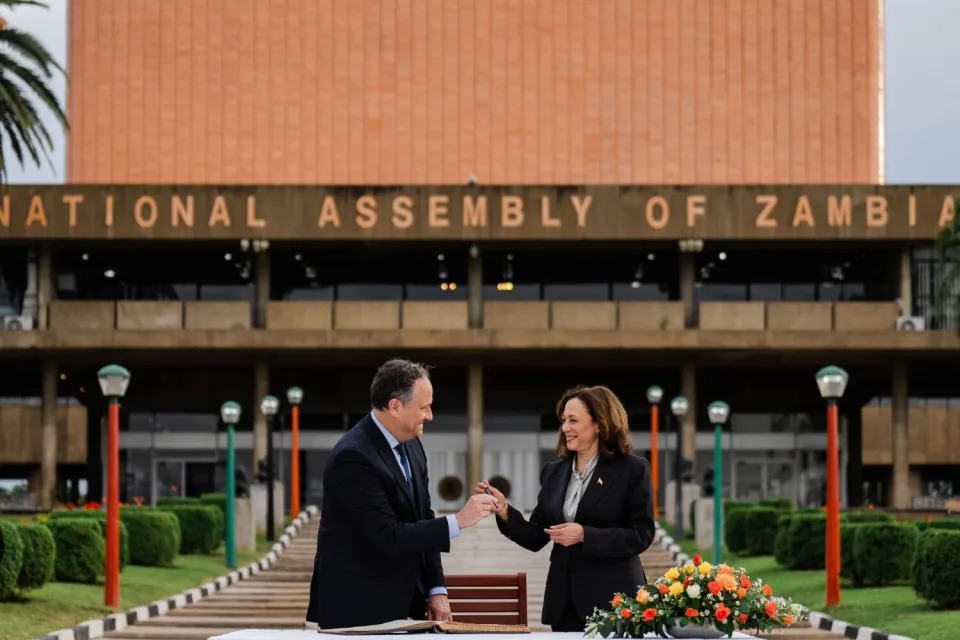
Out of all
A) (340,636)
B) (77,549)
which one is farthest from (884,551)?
(340,636)

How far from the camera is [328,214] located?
49.2 metres

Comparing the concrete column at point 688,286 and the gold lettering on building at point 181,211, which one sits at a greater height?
the gold lettering on building at point 181,211

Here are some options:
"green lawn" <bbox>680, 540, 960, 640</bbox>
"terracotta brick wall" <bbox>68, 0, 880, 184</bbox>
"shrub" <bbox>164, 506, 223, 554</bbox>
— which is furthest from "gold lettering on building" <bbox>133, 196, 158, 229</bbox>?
"green lawn" <bbox>680, 540, 960, 640</bbox>

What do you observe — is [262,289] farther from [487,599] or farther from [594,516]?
[594,516]

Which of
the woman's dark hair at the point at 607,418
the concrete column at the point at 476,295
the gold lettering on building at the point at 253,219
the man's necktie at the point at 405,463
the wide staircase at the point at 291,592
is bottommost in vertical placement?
the wide staircase at the point at 291,592

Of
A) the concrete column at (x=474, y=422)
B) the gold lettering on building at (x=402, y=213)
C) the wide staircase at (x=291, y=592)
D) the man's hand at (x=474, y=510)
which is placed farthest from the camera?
the concrete column at (x=474, y=422)

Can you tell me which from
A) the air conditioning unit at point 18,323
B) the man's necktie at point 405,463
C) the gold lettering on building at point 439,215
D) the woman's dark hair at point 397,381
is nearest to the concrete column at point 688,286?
the gold lettering on building at point 439,215

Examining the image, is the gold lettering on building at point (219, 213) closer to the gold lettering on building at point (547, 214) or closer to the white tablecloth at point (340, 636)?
the gold lettering on building at point (547, 214)

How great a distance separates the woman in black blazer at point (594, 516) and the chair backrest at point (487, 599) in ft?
2.93

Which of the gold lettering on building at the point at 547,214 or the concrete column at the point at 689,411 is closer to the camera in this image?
the gold lettering on building at the point at 547,214

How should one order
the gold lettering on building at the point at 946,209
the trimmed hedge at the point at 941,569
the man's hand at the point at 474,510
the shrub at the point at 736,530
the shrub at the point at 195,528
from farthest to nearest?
the gold lettering on building at the point at 946,209
the shrub at the point at 195,528
the shrub at the point at 736,530
the trimmed hedge at the point at 941,569
the man's hand at the point at 474,510

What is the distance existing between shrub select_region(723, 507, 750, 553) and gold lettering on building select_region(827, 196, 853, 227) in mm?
16545

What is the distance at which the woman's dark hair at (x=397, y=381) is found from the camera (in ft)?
24.4

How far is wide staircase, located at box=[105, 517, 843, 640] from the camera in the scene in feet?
70.3
